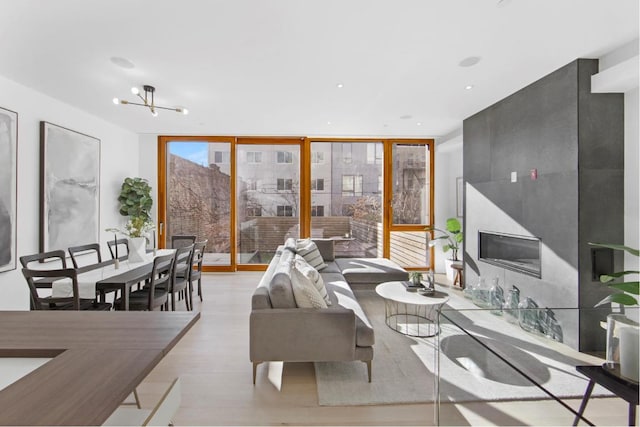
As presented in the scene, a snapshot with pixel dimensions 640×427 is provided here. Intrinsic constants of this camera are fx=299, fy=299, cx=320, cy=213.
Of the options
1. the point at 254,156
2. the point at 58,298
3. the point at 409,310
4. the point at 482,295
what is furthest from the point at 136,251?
the point at 482,295

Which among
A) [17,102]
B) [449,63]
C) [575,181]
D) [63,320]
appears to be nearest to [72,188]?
[17,102]

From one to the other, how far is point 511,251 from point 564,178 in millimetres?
1200

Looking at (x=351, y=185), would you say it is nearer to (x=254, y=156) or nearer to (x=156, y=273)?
(x=254, y=156)

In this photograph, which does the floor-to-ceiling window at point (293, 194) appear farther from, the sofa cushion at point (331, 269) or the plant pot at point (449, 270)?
the sofa cushion at point (331, 269)

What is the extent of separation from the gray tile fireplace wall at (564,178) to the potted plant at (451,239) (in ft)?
4.89

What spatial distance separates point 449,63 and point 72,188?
190 inches

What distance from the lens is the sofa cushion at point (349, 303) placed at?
2213 millimetres

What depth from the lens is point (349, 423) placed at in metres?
1.82

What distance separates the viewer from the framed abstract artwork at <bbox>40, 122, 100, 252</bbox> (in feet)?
11.8

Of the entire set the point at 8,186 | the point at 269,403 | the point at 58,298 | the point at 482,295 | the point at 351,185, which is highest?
the point at 351,185

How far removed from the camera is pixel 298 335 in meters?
2.18

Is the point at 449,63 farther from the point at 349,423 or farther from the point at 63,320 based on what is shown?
the point at 63,320

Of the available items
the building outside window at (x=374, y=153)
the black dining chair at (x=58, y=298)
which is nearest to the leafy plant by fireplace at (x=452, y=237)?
the building outside window at (x=374, y=153)

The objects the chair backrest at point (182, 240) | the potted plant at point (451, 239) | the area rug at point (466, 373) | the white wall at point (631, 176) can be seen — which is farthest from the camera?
the potted plant at point (451, 239)
